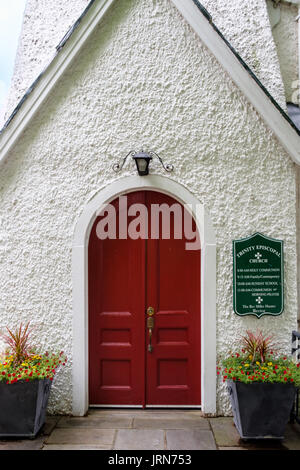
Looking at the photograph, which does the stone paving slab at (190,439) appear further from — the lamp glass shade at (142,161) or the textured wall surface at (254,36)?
the textured wall surface at (254,36)

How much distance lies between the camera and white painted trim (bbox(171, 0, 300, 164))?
4.45 metres

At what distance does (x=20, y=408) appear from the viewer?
13.4ft

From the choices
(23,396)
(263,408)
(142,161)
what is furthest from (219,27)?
(23,396)

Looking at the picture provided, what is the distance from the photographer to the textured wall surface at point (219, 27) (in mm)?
4926

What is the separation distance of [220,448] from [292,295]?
6.41 feet

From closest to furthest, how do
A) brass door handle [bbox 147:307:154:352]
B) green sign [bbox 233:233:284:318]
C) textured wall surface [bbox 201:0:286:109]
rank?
1. green sign [bbox 233:233:284:318]
2. brass door handle [bbox 147:307:154:352]
3. textured wall surface [bbox 201:0:286:109]

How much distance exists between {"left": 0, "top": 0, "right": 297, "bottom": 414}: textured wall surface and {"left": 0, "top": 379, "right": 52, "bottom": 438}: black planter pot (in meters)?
0.58

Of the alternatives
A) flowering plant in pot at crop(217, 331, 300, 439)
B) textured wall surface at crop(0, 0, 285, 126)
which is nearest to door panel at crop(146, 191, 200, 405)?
flowering plant in pot at crop(217, 331, 300, 439)

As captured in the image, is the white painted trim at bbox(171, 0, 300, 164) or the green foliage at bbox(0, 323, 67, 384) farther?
the white painted trim at bbox(171, 0, 300, 164)

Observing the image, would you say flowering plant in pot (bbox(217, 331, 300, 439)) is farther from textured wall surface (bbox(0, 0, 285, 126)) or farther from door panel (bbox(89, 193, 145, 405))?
textured wall surface (bbox(0, 0, 285, 126))

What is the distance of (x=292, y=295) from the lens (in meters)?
4.71

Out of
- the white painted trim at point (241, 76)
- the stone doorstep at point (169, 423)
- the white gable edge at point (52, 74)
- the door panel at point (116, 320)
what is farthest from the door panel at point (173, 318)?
the white gable edge at point (52, 74)
